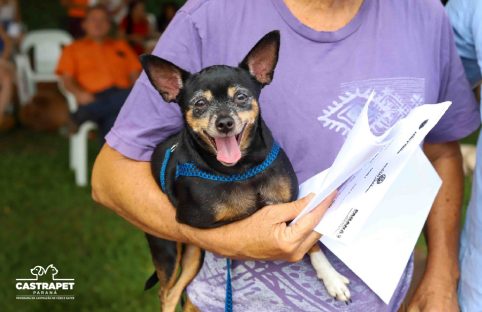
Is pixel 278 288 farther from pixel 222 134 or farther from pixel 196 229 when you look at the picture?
pixel 222 134

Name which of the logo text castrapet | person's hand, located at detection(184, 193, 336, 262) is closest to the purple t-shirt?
person's hand, located at detection(184, 193, 336, 262)

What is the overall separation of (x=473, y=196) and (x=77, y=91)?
5499mm

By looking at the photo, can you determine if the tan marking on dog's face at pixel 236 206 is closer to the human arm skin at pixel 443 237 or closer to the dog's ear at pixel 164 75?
the dog's ear at pixel 164 75

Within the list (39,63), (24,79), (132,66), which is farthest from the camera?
(24,79)

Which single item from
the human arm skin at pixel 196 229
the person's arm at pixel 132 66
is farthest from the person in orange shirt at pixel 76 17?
the human arm skin at pixel 196 229

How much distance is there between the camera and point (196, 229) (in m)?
1.67

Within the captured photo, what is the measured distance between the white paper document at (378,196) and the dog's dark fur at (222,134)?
0.35 feet

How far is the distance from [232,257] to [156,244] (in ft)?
1.80

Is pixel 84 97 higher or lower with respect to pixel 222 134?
lower

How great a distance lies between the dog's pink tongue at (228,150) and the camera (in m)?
1.54

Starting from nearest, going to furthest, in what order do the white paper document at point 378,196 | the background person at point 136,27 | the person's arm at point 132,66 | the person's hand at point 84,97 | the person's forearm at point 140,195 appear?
1. the white paper document at point 378,196
2. the person's forearm at point 140,195
3. the person's hand at point 84,97
4. the person's arm at point 132,66
5. the background person at point 136,27

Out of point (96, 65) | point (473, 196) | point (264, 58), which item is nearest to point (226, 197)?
point (264, 58)

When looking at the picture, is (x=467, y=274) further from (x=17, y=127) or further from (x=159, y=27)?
(x=159, y=27)

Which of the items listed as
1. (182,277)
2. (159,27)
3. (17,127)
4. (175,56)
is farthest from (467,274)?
(159,27)
